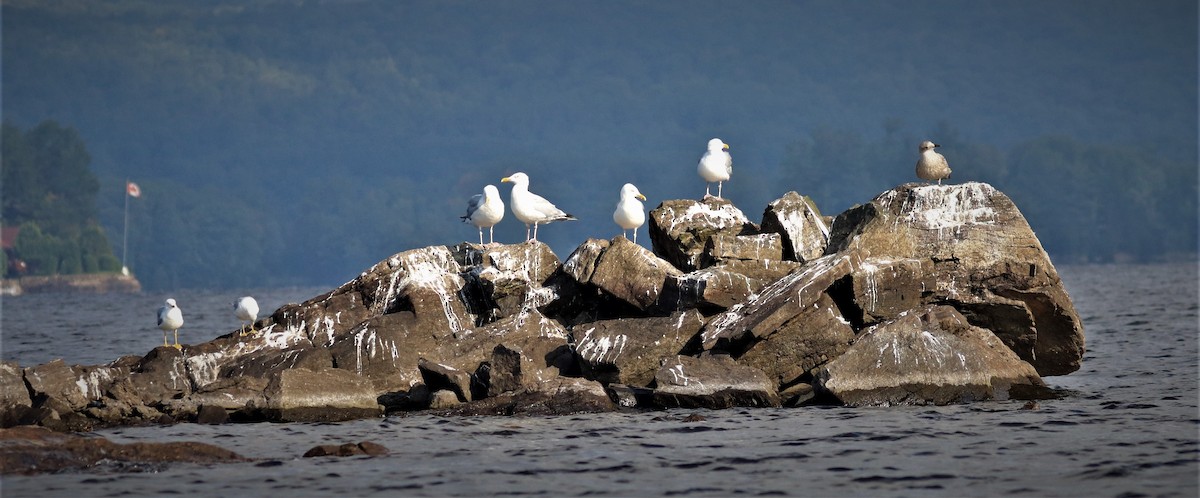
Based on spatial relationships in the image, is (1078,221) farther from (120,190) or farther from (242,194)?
(120,190)

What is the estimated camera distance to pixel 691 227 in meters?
23.4

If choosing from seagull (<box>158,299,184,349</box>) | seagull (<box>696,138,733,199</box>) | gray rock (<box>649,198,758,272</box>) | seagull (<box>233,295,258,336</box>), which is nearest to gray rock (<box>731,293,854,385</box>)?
gray rock (<box>649,198,758,272</box>)

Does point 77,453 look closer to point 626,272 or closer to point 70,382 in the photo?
point 70,382

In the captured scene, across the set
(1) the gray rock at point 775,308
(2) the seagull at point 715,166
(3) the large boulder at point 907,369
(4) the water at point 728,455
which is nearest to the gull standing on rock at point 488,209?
(2) the seagull at point 715,166

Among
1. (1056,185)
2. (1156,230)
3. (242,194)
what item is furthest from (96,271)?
(1156,230)

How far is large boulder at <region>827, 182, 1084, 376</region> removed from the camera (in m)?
21.4

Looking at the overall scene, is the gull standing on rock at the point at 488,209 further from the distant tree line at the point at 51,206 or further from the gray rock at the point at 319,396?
the distant tree line at the point at 51,206

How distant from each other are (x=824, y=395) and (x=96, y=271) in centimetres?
12578

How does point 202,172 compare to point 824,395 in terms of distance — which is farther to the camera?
point 202,172

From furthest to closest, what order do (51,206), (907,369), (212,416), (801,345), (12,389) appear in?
1. (51,206)
2. (801,345)
3. (907,369)
4. (12,389)
5. (212,416)

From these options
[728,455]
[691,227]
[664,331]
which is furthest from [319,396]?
[691,227]

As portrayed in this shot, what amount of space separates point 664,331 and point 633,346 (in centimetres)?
50

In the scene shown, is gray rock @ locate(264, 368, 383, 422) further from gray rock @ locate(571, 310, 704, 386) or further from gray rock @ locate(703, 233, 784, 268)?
gray rock @ locate(703, 233, 784, 268)

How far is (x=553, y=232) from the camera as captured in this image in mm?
148625
